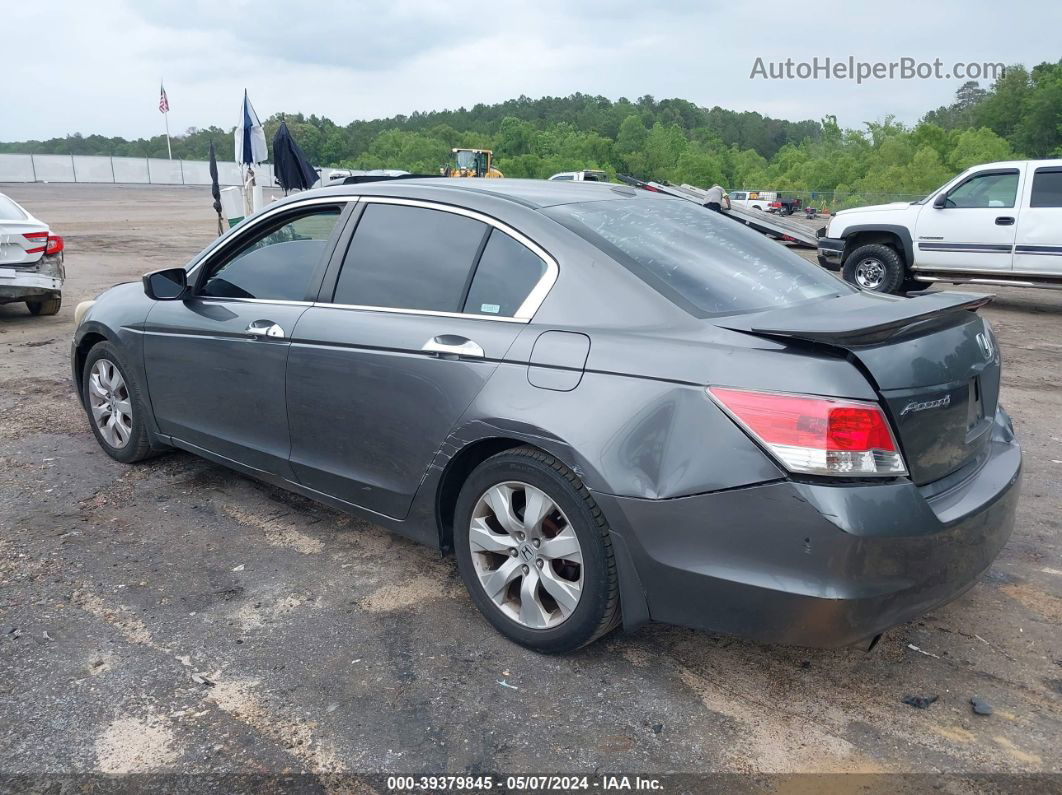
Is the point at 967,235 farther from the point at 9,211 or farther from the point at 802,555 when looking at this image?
the point at 9,211

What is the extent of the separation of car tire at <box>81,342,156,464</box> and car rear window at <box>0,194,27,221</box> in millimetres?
5604

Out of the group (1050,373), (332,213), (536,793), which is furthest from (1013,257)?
(536,793)

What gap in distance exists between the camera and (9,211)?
9.52m

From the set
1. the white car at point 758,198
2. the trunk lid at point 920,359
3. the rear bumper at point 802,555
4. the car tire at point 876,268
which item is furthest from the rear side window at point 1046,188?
→ the white car at point 758,198

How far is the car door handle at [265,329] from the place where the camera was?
3699 millimetres

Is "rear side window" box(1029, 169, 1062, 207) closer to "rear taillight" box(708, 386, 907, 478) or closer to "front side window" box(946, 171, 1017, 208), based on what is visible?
"front side window" box(946, 171, 1017, 208)

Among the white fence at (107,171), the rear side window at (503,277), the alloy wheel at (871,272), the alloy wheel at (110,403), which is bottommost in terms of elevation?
the alloy wheel at (871,272)

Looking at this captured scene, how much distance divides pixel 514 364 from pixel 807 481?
1.04m

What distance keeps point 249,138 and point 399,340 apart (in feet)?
46.2

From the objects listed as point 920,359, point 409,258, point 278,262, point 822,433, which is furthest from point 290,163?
point 822,433

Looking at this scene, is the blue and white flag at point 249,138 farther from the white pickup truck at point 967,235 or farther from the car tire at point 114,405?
the car tire at point 114,405

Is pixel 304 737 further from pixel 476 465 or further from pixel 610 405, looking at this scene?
pixel 610 405

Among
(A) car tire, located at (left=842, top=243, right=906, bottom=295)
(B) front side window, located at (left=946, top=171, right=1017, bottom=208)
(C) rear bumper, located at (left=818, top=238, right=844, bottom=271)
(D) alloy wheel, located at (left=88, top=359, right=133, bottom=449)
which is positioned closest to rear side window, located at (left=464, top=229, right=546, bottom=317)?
(D) alloy wheel, located at (left=88, top=359, right=133, bottom=449)

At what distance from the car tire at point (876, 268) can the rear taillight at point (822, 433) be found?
34.8 feet
